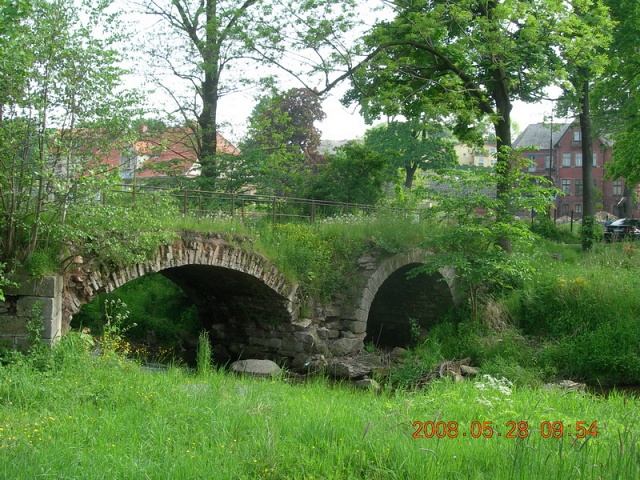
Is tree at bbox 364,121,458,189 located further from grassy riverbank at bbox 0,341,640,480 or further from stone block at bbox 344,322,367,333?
grassy riverbank at bbox 0,341,640,480

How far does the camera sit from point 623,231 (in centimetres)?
2586

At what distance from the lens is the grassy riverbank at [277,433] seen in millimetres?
4672

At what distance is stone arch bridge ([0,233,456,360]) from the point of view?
10938mm

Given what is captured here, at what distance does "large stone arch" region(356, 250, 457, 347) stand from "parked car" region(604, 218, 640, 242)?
28.0 feet

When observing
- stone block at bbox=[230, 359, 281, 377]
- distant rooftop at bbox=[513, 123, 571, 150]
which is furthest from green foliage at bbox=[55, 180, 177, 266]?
distant rooftop at bbox=[513, 123, 571, 150]

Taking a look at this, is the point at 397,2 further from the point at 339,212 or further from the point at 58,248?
the point at 58,248

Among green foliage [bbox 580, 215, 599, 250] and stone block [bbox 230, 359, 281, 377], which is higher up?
green foliage [bbox 580, 215, 599, 250]

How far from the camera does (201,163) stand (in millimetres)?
18703

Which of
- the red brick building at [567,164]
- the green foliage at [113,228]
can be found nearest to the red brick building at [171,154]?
the green foliage at [113,228]

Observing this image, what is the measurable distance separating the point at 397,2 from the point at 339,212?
17.3 ft

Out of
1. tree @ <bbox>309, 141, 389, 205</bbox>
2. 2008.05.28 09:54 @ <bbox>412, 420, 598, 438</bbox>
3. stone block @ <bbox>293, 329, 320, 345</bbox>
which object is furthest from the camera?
tree @ <bbox>309, 141, 389, 205</bbox>

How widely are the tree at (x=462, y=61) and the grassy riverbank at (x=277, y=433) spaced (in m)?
8.30

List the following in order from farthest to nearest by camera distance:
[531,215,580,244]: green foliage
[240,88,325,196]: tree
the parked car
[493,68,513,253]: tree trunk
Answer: [531,215,580,244]: green foliage → the parked car → [240,88,325,196]: tree → [493,68,513,253]: tree trunk

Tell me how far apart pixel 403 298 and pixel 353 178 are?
375 centimetres
